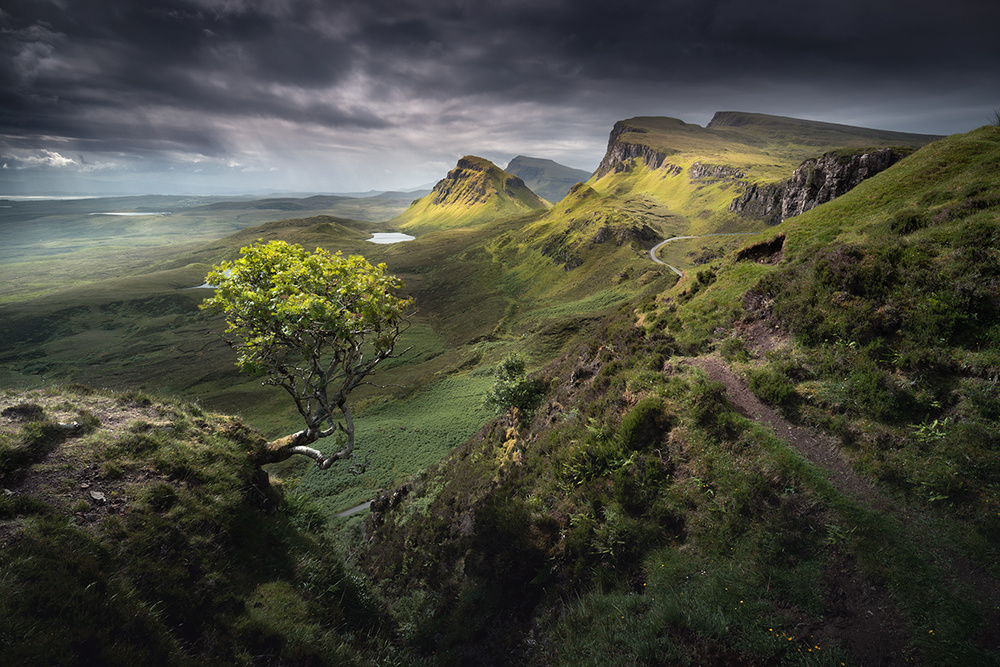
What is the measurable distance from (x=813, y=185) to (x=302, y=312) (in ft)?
504

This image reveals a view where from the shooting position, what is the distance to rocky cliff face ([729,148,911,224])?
8975 centimetres

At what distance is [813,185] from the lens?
381ft

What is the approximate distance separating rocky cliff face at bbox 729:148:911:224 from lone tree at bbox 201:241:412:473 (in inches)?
4179

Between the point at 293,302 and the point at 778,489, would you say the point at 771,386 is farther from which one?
the point at 293,302

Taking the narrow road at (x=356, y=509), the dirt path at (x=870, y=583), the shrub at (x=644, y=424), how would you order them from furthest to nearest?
the narrow road at (x=356, y=509) → the shrub at (x=644, y=424) → the dirt path at (x=870, y=583)

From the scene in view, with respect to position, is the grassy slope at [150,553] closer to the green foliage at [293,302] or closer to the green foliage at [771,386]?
the green foliage at [293,302]

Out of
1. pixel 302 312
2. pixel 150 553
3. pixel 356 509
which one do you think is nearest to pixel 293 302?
pixel 302 312

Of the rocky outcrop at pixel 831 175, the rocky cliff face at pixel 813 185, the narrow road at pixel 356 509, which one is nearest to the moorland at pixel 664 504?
the narrow road at pixel 356 509

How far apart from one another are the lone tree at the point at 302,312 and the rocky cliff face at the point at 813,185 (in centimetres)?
10614

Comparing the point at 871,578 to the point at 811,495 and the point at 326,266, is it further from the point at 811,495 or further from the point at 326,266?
the point at 326,266

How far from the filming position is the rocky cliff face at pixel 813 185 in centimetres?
8975

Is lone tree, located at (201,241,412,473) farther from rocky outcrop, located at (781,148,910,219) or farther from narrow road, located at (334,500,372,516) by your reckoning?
rocky outcrop, located at (781,148,910,219)

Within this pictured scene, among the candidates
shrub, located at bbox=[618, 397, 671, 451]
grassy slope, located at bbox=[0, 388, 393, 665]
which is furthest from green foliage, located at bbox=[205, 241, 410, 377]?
shrub, located at bbox=[618, 397, 671, 451]

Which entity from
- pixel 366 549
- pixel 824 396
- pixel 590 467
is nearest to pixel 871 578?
pixel 824 396
